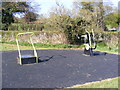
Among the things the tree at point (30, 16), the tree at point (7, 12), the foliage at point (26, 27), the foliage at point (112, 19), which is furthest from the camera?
the tree at point (30, 16)

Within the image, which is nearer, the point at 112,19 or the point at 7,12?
the point at 7,12

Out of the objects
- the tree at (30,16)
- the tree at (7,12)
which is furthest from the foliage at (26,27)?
the tree at (30,16)

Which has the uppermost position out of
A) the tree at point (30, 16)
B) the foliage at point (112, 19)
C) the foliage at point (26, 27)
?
the tree at point (30, 16)

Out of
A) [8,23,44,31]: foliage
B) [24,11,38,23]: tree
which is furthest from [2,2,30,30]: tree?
[24,11,38,23]: tree

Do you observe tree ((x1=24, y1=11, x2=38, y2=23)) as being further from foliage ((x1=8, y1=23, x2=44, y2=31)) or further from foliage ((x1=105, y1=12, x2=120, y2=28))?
foliage ((x1=105, y1=12, x2=120, y2=28))

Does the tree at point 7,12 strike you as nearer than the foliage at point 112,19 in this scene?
Yes

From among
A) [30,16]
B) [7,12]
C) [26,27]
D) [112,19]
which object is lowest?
[26,27]

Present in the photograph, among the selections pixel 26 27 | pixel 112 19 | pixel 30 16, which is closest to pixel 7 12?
pixel 26 27

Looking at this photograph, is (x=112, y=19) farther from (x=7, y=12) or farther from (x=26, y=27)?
(x=7, y=12)

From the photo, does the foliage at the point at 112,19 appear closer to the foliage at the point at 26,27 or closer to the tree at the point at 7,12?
the foliage at the point at 26,27

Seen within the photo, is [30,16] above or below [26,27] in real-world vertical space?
above

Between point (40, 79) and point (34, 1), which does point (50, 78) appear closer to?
point (40, 79)

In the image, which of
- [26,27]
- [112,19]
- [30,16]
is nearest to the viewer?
[26,27]

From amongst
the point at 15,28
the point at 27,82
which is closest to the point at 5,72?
the point at 27,82
